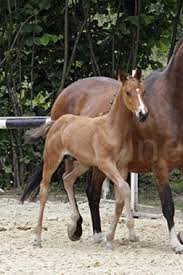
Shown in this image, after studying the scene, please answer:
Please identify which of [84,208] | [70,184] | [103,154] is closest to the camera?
[103,154]

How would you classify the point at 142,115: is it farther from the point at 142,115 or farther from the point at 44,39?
the point at 44,39

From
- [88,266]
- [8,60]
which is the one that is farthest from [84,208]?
[88,266]

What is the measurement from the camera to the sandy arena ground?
5.97 meters

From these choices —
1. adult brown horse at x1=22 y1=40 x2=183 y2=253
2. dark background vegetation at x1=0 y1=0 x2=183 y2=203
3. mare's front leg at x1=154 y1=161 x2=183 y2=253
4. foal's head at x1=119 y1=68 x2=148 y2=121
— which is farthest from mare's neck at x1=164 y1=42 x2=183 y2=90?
dark background vegetation at x1=0 y1=0 x2=183 y2=203

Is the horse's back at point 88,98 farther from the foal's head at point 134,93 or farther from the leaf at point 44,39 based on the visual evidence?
the leaf at point 44,39

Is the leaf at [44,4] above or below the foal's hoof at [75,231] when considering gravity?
above

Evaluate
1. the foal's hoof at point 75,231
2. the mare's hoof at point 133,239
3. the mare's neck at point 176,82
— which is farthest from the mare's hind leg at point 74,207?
the mare's neck at point 176,82

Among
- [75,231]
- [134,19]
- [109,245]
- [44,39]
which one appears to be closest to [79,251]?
[109,245]

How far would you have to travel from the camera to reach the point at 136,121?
688 centimetres

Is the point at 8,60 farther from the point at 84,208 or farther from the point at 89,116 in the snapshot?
the point at 89,116

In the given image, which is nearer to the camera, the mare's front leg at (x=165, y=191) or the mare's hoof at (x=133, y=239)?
the mare's front leg at (x=165, y=191)

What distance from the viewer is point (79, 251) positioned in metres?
6.75

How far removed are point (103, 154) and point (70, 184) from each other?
1035mm

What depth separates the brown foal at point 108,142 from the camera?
6515mm
